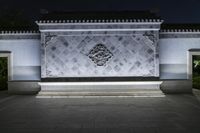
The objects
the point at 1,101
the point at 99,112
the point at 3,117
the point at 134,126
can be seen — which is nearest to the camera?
the point at 134,126

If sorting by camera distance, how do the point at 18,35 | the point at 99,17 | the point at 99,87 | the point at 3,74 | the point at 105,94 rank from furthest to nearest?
the point at 3,74, the point at 18,35, the point at 99,17, the point at 99,87, the point at 105,94

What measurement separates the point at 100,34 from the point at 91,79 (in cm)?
170

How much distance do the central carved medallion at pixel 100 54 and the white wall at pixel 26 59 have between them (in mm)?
2243

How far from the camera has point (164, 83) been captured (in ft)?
42.4

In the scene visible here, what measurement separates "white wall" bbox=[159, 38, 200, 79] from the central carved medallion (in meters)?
2.10

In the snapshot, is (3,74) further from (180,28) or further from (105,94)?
(180,28)

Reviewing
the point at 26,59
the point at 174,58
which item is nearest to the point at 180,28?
the point at 174,58

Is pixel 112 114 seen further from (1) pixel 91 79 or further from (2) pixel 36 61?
(2) pixel 36 61

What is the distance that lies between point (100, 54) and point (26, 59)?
9.66 feet

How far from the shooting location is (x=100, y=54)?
12.6 metres

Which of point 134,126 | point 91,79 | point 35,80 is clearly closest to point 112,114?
point 134,126

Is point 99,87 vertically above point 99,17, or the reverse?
point 99,17

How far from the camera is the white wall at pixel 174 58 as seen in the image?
514 inches

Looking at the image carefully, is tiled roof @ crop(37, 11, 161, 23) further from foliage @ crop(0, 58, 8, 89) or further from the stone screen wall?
foliage @ crop(0, 58, 8, 89)
